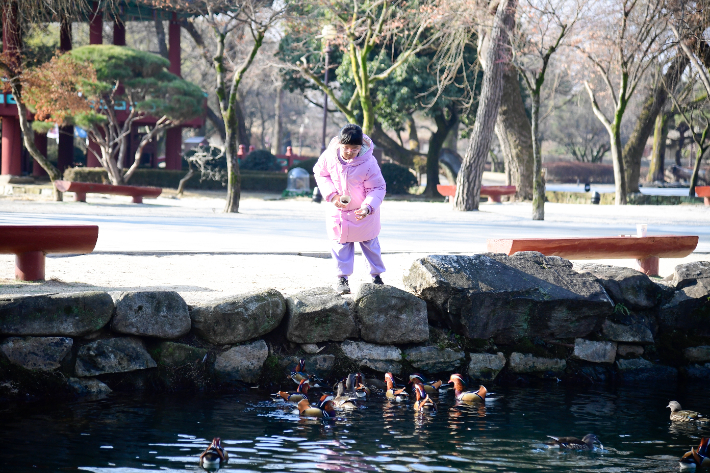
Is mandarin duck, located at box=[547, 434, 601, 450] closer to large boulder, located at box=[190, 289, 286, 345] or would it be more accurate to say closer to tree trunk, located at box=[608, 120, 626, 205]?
large boulder, located at box=[190, 289, 286, 345]

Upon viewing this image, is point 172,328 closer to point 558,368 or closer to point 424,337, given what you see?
point 424,337

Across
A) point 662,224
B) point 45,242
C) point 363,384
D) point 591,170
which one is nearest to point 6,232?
point 45,242

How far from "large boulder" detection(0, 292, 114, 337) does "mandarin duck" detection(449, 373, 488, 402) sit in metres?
2.76

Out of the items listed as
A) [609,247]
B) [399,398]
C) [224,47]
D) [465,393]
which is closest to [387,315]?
[399,398]

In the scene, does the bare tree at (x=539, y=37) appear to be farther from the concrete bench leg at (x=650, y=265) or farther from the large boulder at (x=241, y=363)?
the large boulder at (x=241, y=363)

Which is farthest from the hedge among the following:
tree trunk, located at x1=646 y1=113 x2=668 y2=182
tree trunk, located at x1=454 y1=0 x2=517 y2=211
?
tree trunk, located at x1=646 y1=113 x2=668 y2=182

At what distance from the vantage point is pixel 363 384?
5.81m

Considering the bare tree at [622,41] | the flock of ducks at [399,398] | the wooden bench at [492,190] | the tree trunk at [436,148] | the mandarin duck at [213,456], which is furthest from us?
the tree trunk at [436,148]

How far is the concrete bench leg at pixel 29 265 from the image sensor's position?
7195 mm

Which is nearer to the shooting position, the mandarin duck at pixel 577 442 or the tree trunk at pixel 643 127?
the mandarin duck at pixel 577 442

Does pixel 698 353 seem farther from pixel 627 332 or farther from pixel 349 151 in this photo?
pixel 349 151

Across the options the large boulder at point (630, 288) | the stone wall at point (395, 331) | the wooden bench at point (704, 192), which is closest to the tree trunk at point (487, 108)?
the wooden bench at point (704, 192)

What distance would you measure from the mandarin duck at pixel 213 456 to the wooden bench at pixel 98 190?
16927 millimetres

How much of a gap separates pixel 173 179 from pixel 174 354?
81.6ft
